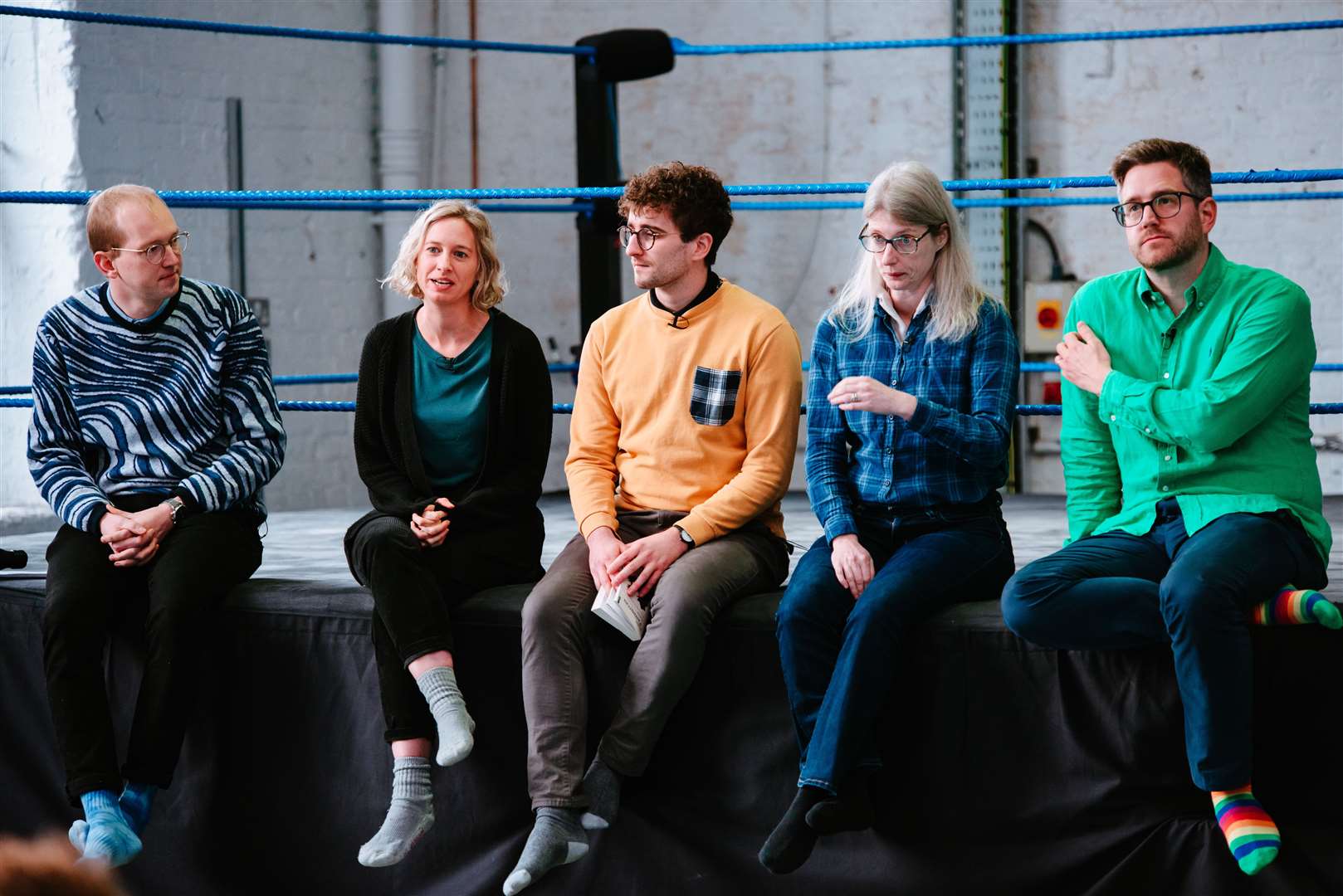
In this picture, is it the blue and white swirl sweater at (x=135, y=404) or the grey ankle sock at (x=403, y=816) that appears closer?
the grey ankle sock at (x=403, y=816)

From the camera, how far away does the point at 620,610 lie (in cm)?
215

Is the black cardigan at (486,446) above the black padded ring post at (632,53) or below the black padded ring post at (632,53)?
below

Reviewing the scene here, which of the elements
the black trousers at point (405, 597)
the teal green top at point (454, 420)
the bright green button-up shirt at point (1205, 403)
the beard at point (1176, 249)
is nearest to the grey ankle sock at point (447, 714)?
the black trousers at point (405, 597)

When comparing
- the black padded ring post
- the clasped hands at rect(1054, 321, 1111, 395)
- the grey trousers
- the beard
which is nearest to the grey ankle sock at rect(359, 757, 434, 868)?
the grey trousers

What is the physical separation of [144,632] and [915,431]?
126cm

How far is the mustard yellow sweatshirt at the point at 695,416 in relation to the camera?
2.28 meters

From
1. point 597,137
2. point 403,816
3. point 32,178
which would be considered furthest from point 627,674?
point 32,178

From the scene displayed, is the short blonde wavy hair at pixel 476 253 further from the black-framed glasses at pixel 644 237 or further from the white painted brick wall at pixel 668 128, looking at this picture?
the white painted brick wall at pixel 668 128

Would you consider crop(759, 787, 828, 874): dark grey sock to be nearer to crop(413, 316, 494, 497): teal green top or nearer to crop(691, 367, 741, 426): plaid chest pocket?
crop(691, 367, 741, 426): plaid chest pocket

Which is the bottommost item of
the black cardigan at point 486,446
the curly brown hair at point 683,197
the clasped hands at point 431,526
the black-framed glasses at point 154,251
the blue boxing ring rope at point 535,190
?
the clasped hands at point 431,526

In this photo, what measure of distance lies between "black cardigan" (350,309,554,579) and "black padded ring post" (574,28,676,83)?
5.83ft

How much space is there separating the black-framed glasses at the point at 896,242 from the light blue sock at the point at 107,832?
134cm

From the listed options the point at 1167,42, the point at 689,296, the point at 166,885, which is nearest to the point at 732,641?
the point at 689,296

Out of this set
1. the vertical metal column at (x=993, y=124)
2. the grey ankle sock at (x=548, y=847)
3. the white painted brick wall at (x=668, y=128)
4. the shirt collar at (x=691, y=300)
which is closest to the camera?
the grey ankle sock at (x=548, y=847)
